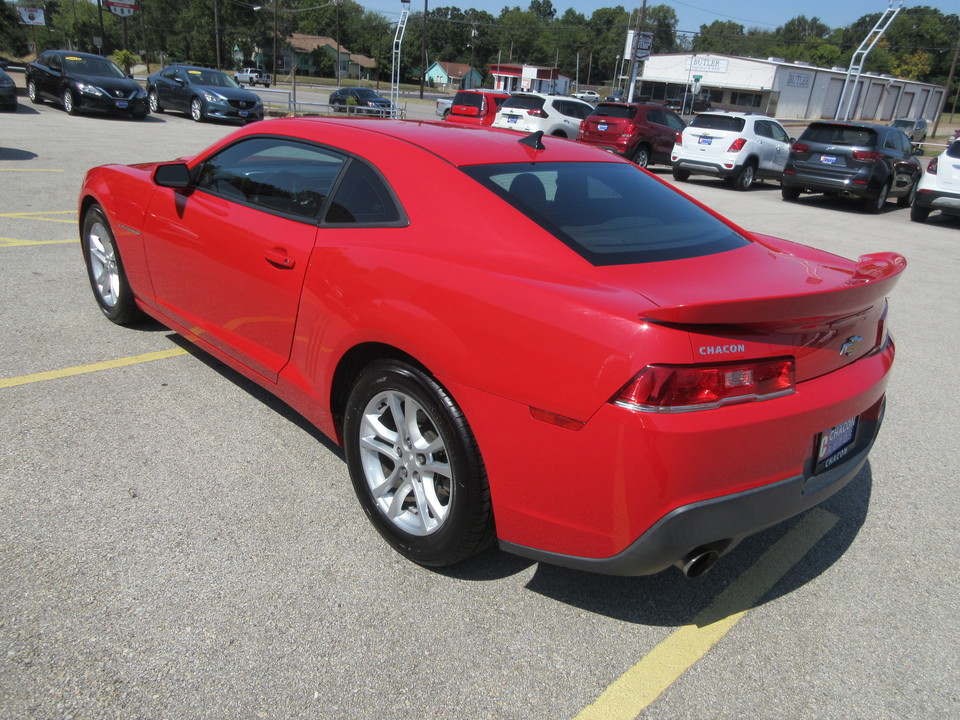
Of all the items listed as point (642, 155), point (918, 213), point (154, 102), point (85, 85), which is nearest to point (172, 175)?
point (918, 213)

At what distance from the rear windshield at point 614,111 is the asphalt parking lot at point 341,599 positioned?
52.9 ft

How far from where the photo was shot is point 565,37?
134750 mm

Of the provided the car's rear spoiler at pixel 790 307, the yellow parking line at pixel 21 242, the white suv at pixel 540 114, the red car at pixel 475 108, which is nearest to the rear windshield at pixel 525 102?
the white suv at pixel 540 114

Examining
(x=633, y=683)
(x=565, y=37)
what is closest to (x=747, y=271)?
(x=633, y=683)

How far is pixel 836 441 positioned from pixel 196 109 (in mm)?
23634

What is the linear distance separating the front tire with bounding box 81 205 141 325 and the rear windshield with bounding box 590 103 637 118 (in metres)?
16.1

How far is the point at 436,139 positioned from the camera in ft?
10.4

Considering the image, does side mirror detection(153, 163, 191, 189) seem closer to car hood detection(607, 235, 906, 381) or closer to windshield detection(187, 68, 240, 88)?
car hood detection(607, 235, 906, 381)

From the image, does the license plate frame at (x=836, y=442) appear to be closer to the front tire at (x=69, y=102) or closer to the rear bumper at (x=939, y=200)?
the rear bumper at (x=939, y=200)

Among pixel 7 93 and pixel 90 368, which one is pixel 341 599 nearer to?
pixel 90 368

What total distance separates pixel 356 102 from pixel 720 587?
32.9m

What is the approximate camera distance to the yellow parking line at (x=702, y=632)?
7.29 feet

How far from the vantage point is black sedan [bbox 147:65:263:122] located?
72.1ft

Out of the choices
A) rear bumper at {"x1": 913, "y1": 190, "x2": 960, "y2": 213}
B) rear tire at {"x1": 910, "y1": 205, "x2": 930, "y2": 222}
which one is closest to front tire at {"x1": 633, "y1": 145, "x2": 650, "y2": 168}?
rear tire at {"x1": 910, "y1": 205, "x2": 930, "y2": 222}
